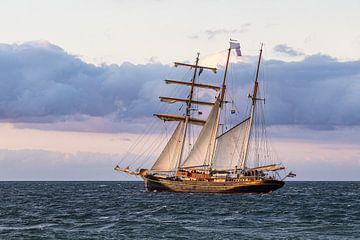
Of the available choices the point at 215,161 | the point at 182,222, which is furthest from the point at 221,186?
the point at 182,222

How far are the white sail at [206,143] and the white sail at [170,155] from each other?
9.73ft

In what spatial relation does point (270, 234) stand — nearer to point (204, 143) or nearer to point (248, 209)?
point (248, 209)

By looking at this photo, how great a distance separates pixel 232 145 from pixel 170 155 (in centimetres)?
1172

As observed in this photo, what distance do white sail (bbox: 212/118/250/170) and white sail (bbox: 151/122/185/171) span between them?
25.2ft

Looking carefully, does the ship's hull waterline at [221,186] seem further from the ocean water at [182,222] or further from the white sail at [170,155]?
the ocean water at [182,222]

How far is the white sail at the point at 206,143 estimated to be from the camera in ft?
401

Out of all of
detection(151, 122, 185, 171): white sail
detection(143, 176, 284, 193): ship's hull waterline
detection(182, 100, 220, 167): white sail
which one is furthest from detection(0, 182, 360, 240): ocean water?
detection(151, 122, 185, 171): white sail

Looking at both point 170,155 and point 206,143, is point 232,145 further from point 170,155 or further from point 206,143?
point 170,155

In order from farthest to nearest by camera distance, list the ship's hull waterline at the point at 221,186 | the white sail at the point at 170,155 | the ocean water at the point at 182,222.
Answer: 1. the white sail at the point at 170,155
2. the ship's hull waterline at the point at 221,186
3. the ocean water at the point at 182,222

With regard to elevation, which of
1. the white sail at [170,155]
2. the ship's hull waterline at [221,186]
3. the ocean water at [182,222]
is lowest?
the ocean water at [182,222]

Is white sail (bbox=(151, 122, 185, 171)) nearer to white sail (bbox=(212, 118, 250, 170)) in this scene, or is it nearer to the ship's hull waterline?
the ship's hull waterline

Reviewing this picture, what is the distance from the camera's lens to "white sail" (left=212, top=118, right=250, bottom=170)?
121m

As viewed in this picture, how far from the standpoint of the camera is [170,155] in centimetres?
12575

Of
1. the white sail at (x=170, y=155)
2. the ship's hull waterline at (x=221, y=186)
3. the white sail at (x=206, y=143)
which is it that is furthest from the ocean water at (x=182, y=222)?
the white sail at (x=170, y=155)
